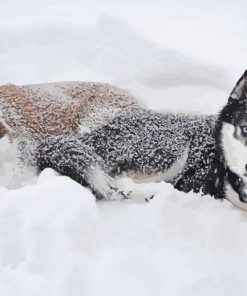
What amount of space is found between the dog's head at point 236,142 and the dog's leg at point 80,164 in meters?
0.34

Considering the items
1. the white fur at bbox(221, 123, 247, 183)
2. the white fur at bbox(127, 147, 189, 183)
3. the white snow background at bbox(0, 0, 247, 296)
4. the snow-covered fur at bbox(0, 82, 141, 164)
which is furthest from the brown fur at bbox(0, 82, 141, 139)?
the white fur at bbox(221, 123, 247, 183)

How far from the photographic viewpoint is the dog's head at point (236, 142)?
179 centimetres

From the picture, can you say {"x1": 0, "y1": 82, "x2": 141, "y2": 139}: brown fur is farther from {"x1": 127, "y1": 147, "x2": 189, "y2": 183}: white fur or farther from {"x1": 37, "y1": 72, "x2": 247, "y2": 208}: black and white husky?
{"x1": 127, "y1": 147, "x2": 189, "y2": 183}: white fur

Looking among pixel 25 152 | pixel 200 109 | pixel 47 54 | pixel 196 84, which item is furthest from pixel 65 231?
pixel 47 54

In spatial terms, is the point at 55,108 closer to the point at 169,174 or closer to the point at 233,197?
the point at 169,174

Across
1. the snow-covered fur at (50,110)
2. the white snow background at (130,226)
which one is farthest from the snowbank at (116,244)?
the snow-covered fur at (50,110)

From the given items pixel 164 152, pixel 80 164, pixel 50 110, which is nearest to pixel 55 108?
pixel 50 110

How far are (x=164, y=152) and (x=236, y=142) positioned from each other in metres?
0.26

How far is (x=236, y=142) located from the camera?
181 centimetres

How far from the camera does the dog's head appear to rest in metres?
1.79

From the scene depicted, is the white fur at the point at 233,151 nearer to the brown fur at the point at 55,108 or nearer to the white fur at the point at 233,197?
the white fur at the point at 233,197

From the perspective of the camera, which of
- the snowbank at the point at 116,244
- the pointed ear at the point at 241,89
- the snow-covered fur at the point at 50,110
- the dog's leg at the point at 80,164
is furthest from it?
the snow-covered fur at the point at 50,110

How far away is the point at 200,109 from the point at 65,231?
2.94 feet

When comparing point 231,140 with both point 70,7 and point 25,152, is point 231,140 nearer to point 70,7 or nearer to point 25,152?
point 25,152
